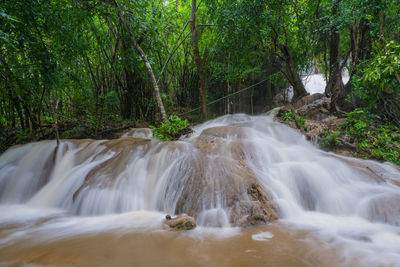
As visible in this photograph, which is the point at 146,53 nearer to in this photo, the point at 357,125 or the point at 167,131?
the point at 167,131

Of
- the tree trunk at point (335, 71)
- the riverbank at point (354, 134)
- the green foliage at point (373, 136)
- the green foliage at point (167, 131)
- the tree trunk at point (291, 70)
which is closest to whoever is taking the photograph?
the green foliage at point (373, 136)

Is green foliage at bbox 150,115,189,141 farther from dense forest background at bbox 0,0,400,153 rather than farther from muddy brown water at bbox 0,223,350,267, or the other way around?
muddy brown water at bbox 0,223,350,267

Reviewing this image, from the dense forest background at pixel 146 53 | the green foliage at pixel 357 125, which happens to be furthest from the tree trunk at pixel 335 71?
the green foliage at pixel 357 125

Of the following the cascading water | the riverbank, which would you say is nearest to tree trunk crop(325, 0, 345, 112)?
the riverbank

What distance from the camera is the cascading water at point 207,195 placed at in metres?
1.85

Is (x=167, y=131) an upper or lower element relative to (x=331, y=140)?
upper

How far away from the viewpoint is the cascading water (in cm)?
185

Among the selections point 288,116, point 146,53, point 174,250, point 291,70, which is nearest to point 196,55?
point 146,53

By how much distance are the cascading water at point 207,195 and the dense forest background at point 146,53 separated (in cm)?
145

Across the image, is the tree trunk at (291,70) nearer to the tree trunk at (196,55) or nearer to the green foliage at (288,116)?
the green foliage at (288,116)

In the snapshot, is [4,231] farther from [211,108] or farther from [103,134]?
[211,108]

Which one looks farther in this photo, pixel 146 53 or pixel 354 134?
pixel 146 53

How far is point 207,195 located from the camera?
2.47 meters

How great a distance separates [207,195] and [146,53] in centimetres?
493
